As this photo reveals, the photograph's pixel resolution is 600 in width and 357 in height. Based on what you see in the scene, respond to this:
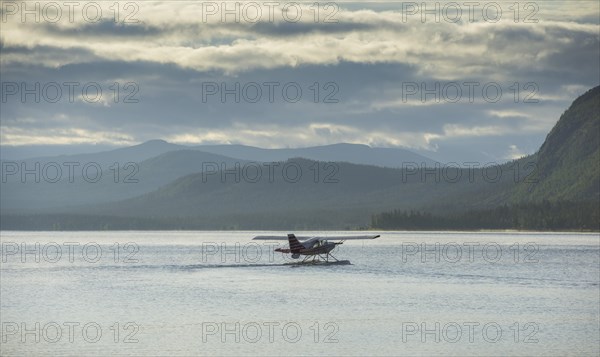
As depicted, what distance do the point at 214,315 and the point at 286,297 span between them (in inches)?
641

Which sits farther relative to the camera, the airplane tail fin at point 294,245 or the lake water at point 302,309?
the airplane tail fin at point 294,245

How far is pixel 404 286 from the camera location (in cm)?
10488

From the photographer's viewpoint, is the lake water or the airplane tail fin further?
the airplane tail fin

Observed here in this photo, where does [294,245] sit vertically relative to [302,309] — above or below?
above

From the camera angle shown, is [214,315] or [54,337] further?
[214,315]

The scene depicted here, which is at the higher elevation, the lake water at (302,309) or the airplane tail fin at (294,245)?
the airplane tail fin at (294,245)

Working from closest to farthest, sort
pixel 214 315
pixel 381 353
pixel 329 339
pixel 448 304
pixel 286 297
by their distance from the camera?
pixel 381 353
pixel 329 339
pixel 214 315
pixel 448 304
pixel 286 297

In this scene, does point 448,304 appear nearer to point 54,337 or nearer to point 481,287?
point 481,287

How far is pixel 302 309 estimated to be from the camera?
8231 cm

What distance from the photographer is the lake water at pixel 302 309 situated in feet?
203

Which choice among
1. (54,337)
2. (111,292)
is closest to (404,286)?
(111,292)

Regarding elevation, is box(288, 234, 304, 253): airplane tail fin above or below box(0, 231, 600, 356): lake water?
above

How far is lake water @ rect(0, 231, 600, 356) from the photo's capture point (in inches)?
2441

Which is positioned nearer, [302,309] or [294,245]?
[302,309]
